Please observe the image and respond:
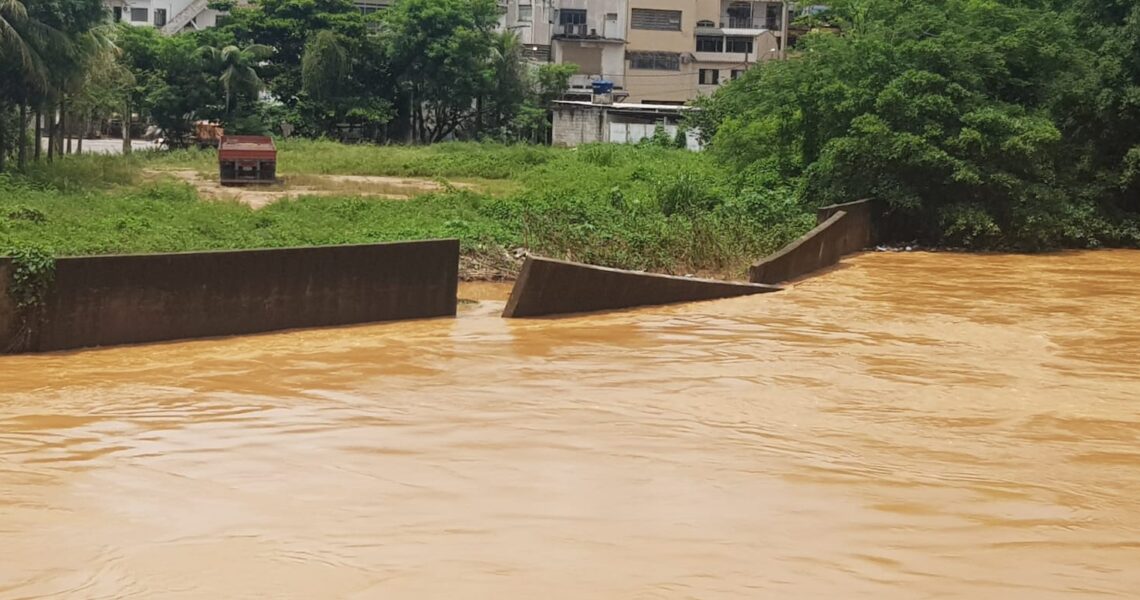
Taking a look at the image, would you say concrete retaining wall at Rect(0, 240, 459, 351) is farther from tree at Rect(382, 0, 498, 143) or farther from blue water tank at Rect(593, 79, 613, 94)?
blue water tank at Rect(593, 79, 613, 94)

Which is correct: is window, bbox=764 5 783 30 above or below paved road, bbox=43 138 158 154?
above

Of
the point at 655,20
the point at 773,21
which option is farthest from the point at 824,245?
the point at 773,21

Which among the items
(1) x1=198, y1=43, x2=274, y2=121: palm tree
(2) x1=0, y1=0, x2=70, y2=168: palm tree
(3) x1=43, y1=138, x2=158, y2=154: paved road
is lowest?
(3) x1=43, y1=138, x2=158, y2=154: paved road

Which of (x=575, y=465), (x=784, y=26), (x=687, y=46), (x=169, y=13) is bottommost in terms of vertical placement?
(x=575, y=465)

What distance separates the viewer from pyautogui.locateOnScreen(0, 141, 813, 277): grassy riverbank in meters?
16.2

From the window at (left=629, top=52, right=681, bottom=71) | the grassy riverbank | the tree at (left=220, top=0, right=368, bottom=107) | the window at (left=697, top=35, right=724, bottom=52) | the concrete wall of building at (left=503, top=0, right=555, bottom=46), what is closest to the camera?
the grassy riverbank

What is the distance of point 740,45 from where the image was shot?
64.5m

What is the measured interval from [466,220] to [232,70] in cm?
2902

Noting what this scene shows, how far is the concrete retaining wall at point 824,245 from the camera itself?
18.6 meters

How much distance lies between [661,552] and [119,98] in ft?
138

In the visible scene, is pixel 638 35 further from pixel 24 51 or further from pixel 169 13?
pixel 24 51

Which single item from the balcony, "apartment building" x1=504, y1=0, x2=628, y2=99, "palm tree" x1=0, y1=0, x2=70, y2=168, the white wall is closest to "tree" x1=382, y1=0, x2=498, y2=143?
the white wall

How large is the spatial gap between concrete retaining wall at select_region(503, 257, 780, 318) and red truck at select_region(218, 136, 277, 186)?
18.2 meters

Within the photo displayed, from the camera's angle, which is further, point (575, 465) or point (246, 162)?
point (246, 162)
